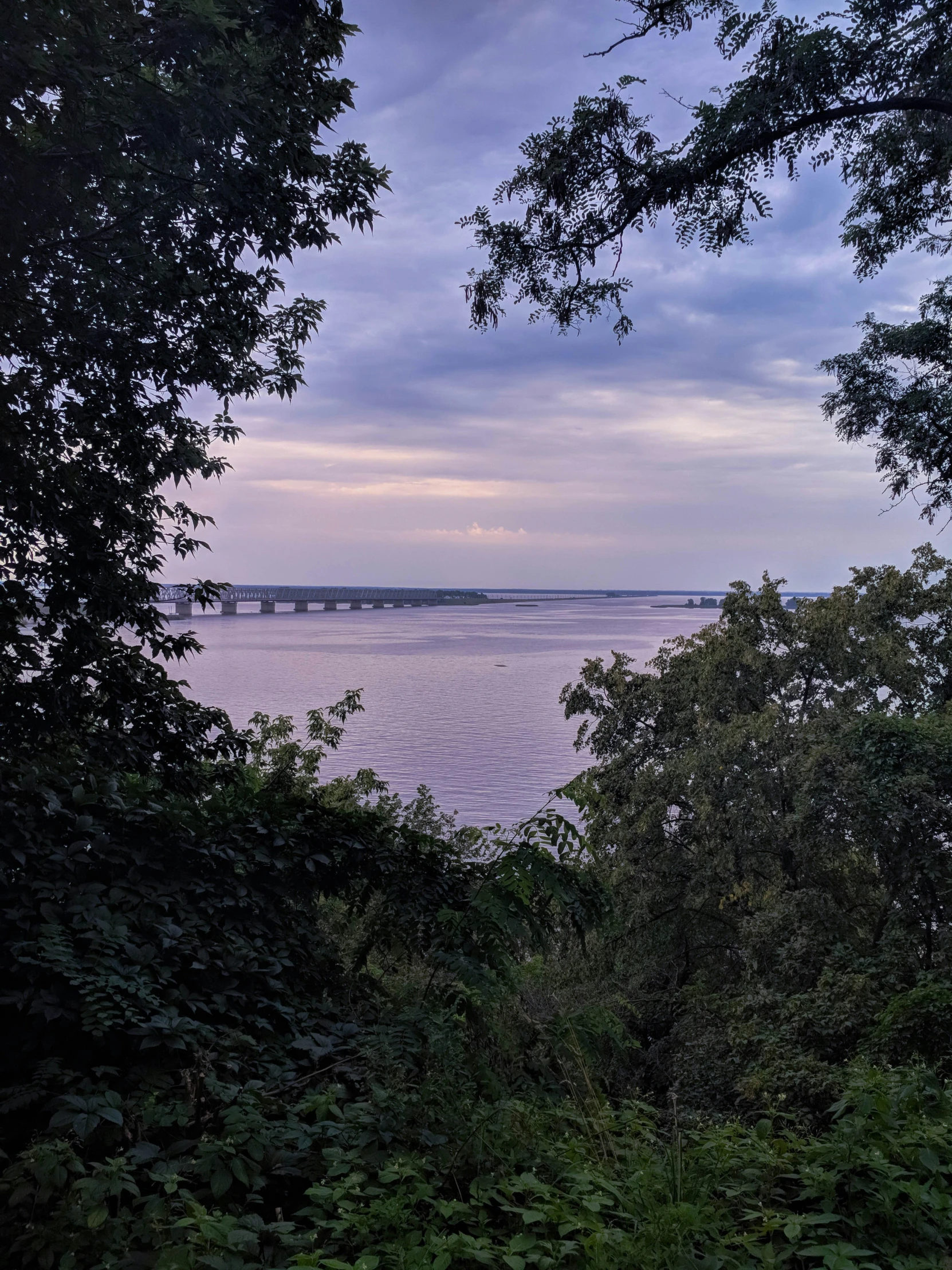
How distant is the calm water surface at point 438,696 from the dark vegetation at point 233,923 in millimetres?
2930

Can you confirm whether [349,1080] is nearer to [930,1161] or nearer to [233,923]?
[233,923]

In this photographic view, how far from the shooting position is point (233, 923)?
410 cm

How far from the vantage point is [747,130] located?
298 inches

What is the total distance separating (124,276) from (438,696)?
53335mm

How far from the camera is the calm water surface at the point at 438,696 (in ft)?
108

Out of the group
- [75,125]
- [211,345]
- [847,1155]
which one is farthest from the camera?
[211,345]

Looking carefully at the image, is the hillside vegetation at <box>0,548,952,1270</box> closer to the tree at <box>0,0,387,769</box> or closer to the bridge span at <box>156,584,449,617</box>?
the tree at <box>0,0,387,769</box>

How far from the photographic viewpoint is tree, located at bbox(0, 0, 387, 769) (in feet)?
14.5

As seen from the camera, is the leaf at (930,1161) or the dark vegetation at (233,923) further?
the leaf at (930,1161)

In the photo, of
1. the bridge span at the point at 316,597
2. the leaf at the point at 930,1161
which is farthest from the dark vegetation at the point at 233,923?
the bridge span at the point at 316,597

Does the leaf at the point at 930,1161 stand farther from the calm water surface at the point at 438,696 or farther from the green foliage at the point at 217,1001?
the calm water surface at the point at 438,696

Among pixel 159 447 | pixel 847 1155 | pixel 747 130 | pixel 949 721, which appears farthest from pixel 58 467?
pixel 949 721

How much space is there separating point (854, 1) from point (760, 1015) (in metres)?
13.6

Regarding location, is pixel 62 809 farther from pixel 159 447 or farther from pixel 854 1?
pixel 854 1
